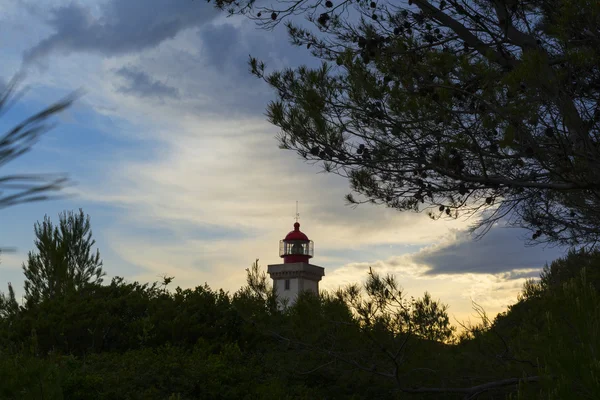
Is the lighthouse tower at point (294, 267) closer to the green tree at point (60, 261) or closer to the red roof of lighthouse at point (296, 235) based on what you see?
the red roof of lighthouse at point (296, 235)

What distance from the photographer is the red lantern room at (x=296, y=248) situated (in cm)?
3491

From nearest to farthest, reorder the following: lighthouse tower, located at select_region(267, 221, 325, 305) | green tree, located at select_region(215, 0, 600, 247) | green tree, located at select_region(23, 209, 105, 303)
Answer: green tree, located at select_region(215, 0, 600, 247) → green tree, located at select_region(23, 209, 105, 303) → lighthouse tower, located at select_region(267, 221, 325, 305)

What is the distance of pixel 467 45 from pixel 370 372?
4.64m

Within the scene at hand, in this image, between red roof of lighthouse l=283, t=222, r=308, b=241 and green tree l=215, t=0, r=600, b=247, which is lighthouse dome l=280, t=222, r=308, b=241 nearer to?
red roof of lighthouse l=283, t=222, r=308, b=241

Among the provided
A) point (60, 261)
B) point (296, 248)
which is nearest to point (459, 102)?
point (60, 261)

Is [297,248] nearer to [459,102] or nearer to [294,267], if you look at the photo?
[294,267]

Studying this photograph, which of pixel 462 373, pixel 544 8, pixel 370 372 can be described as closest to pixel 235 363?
pixel 370 372

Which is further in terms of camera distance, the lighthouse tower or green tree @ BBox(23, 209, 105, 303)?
the lighthouse tower

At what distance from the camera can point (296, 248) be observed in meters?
35.2

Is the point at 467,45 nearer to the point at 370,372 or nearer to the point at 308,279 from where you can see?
the point at 370,372

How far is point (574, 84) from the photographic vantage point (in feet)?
26.3

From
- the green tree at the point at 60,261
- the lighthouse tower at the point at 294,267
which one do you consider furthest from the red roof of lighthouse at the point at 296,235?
the green tree at the point at 60,261

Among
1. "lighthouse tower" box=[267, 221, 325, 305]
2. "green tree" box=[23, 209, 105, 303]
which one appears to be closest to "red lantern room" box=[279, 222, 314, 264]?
"lighthouse tower" box=[267, 221, 325, 305]

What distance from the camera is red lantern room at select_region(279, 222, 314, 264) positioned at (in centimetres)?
3491
